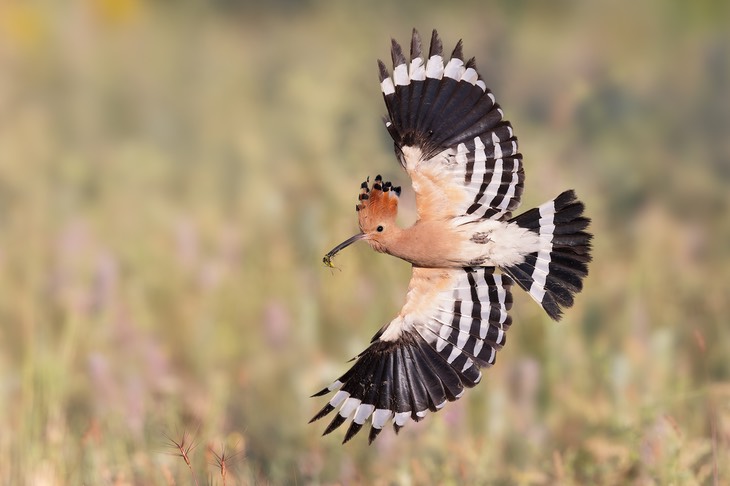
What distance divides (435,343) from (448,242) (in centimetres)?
33

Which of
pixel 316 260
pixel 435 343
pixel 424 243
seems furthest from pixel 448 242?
pixel 316 260

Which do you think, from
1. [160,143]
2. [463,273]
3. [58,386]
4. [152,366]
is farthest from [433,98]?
[160,143]

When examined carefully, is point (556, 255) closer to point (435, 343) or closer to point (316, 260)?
point (435, 343)

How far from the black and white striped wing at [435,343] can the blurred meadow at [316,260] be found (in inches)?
8.3

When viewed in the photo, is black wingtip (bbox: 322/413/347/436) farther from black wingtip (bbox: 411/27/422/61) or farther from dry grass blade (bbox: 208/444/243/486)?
black wingtip (bbox: 411/27/422/61)

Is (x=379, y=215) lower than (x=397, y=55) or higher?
lower

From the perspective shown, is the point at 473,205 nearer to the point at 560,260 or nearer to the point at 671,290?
the point at 560,260

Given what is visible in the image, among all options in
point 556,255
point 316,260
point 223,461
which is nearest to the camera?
point 223,461

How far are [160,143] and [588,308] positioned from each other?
2516 mm

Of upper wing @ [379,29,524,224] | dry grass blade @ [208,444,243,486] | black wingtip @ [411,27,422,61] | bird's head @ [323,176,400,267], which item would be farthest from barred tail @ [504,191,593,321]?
dry grass blade @ [208,444,243,486]

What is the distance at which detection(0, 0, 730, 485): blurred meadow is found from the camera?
10.7 feet

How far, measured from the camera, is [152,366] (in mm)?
3879

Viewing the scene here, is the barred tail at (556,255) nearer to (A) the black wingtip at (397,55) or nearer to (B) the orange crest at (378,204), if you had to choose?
(B) the orange crest at (378,204)

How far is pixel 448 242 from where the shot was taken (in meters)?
2.72
